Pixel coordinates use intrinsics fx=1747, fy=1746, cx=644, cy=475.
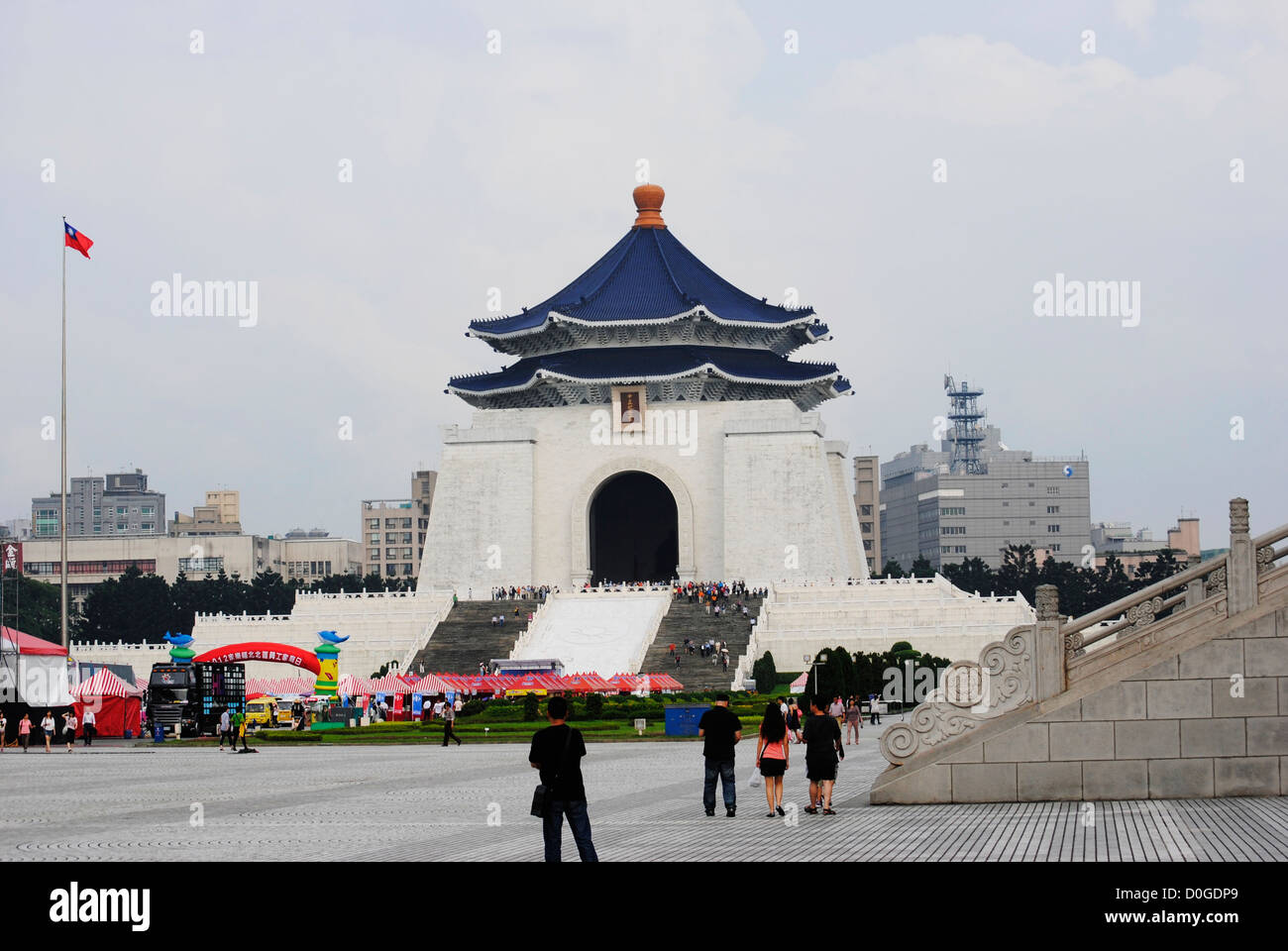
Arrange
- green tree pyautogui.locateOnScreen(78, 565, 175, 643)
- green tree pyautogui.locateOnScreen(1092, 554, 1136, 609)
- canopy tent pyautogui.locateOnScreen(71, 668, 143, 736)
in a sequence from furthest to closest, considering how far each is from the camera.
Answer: green tree pyautogui.locateOnScreen(1092, 554, 1136, 609) < green tree pyautogui.locateOnScreen(78, 565, 175, 643) < canopy tent pyautogui.locateOnScreen(71, 668, 143, 736)

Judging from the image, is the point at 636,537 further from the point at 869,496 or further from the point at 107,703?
the point at 869,496

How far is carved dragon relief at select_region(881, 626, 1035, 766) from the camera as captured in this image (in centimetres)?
1582

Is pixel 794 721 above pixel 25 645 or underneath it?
underneath

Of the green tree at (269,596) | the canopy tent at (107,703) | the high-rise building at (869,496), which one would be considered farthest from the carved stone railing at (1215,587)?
the high-rise building at (869,496)

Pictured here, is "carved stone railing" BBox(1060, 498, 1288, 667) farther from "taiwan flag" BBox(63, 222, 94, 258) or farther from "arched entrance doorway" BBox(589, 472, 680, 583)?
"arched entrance doorway" BBox(589, 472, 680, 583)

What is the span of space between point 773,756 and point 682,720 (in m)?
16.7

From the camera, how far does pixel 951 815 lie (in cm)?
1464

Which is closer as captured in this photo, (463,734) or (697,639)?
(463,734)

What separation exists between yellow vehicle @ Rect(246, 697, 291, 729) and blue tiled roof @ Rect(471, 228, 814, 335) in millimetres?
22097

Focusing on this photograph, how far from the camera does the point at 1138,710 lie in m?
15.6

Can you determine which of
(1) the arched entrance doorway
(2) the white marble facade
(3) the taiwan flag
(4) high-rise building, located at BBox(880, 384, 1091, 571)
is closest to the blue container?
(3) the taiwan flag

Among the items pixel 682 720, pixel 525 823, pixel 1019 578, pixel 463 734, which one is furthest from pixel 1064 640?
pixel 1019 578

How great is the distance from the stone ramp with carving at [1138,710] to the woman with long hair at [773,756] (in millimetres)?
936
